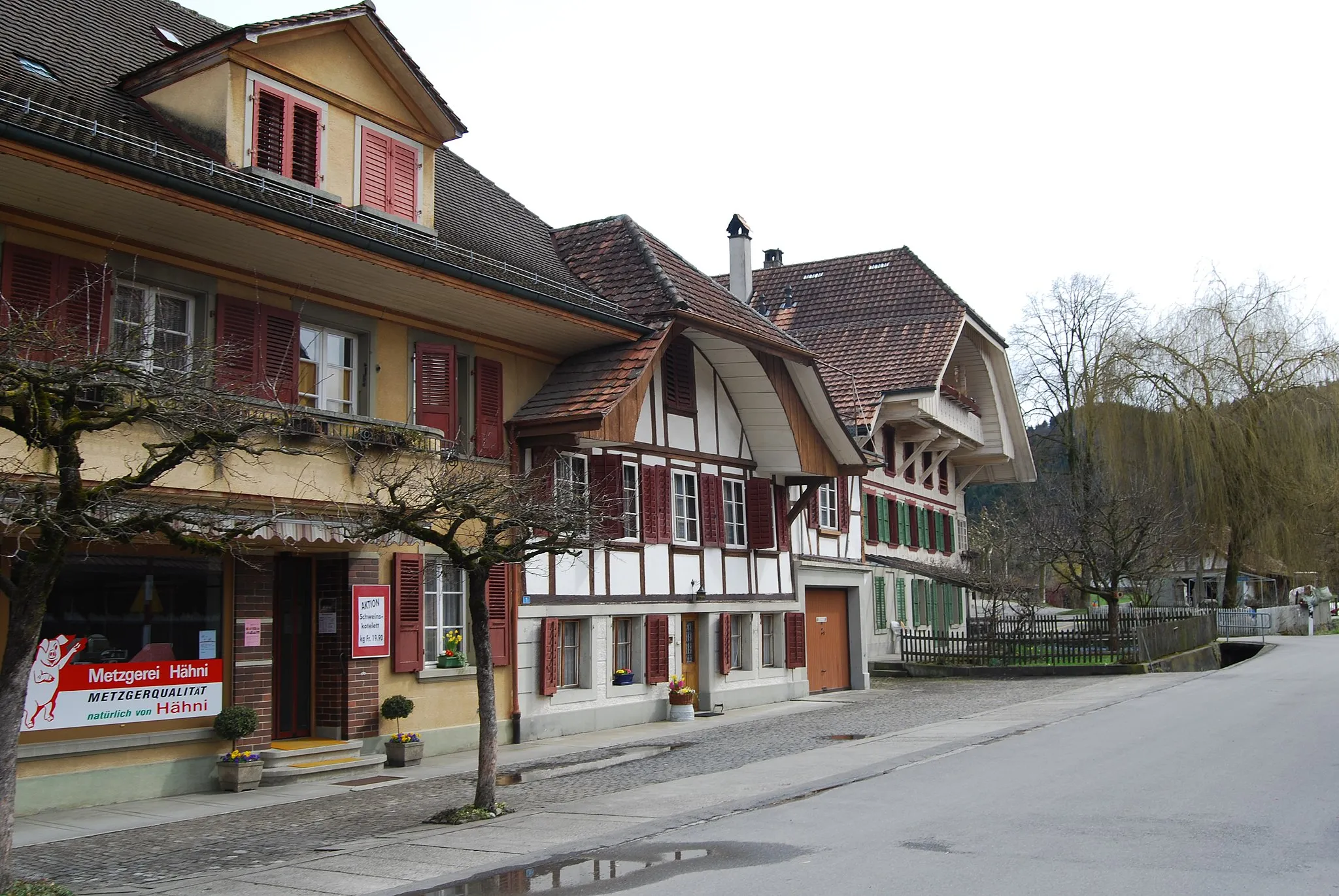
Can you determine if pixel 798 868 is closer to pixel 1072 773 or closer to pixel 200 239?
pixel 1072 773

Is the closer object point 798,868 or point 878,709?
point 798,868

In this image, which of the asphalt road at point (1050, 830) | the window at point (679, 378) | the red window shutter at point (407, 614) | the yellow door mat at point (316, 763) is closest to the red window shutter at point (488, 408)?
the red window shutter at point (407, 614)

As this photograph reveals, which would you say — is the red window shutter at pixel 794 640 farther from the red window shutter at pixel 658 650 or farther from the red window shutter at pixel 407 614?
the red window shutter at pixel 407 614

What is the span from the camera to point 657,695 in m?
21.1

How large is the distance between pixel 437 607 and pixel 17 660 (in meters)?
9.15

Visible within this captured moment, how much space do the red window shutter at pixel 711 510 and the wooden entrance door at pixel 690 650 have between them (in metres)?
1.40

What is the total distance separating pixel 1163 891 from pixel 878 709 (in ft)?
49.4

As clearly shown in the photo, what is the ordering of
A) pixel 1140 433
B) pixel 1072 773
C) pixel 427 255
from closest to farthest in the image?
pixel 1072 773
pixel 427 255
pixel 1140 433

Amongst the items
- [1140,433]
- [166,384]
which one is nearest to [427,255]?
[166,384]

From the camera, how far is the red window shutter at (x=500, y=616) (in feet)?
57.4

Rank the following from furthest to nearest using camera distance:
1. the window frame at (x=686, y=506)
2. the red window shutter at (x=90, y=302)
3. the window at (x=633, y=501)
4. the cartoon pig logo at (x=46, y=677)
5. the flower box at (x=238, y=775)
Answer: the window frame at (x=686, y=506) → the window at (x=633, y=501) → the flower box at (x=238, y=775) → the red window shutter at (x=90, y=302) → the cartoon pig logo at (x=46, y=677)

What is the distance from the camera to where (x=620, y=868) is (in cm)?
900

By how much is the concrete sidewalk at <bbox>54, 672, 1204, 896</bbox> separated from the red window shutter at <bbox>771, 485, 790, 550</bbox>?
725 cm

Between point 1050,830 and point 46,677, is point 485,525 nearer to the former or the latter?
point 46,677
